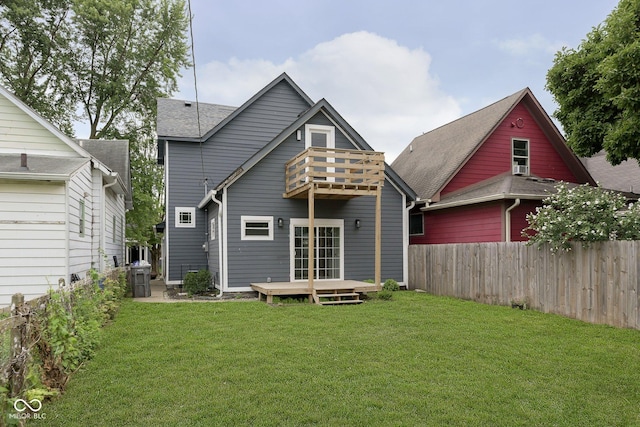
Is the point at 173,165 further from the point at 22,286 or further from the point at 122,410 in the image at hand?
the point at 122,410

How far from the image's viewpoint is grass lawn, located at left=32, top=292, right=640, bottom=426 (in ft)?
12.2

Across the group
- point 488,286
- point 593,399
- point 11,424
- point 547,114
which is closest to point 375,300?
point 488,286

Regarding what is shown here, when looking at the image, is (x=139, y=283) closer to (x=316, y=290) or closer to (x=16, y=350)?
(x=316, y=290)

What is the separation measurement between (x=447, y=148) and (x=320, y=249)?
7.11 metres

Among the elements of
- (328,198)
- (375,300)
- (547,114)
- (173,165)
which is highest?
(547,114)

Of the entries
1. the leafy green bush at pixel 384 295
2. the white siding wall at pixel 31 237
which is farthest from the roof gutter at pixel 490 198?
the white siding wall at pixel 31 237

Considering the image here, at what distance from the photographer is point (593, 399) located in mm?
4121

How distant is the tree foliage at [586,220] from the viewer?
290 inches

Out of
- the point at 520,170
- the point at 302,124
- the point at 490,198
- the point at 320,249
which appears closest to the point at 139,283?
the point at 320,249

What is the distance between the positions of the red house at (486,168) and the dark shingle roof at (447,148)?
0.03 metres

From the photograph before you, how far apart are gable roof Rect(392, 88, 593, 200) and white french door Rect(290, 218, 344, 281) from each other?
3841 mm

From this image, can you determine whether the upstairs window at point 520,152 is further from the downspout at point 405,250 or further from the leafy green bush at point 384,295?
the leafy green bush at point 384,295

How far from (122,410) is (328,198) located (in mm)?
8878

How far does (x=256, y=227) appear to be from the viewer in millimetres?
11773
